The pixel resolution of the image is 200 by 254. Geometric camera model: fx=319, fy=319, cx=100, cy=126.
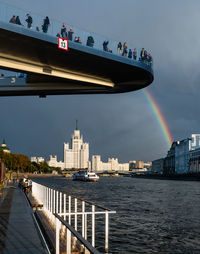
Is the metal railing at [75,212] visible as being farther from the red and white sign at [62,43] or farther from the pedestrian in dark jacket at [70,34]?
the pedestrian in dark jacket at [70,34]

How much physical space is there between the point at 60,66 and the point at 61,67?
25 cm

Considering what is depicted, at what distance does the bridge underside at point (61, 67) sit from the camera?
105 feet

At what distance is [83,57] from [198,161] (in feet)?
534

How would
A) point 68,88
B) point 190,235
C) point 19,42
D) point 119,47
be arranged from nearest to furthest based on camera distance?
1. point 190,235
2. point 19,42
3. point 119,47
4. point 68,88

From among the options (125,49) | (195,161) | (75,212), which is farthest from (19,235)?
(195,161)

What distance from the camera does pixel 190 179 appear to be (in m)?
154

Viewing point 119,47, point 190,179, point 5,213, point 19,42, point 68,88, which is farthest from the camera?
point 190,179

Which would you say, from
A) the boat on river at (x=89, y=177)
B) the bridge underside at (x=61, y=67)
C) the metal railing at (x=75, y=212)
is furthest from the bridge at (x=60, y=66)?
the boat on river at (x=89, y=177)

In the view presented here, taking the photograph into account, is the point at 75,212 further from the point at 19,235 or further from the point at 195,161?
the point at 195,161

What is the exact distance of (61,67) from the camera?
1539 inches

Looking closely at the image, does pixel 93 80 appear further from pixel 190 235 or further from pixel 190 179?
pixel 190 179

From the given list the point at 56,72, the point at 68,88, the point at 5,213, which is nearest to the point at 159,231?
the point at 5,213

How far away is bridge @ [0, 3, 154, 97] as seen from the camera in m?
32.0

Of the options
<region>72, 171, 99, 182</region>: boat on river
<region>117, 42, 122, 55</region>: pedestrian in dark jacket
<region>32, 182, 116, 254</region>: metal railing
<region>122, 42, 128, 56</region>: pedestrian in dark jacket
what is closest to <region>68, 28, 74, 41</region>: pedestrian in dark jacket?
<region>117, 42, 122, 55</region>: pedestrian in dark jacket
